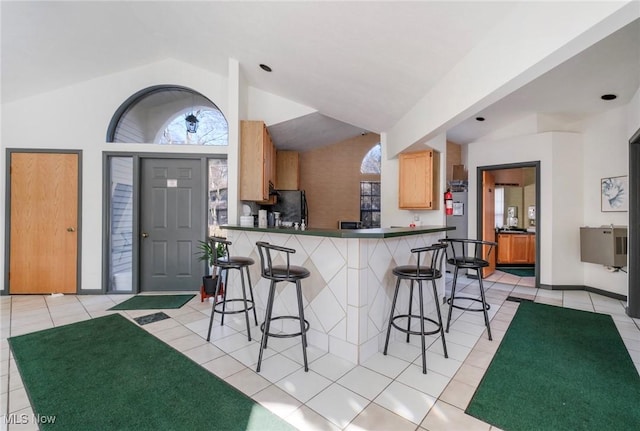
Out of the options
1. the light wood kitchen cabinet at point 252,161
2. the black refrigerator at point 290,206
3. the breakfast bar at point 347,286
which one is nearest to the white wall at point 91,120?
the light wood kitchen cabinet at point 252,161

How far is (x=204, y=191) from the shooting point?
14.2 feet

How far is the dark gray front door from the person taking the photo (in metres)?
4.33

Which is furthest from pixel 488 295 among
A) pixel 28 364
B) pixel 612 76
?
pixel 28 364

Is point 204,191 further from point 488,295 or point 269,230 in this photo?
point 488,295

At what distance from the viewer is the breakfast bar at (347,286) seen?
7.51ft

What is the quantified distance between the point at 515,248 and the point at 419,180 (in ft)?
13.3

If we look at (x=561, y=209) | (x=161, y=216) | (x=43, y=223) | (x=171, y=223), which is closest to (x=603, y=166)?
(x=561, y=209)

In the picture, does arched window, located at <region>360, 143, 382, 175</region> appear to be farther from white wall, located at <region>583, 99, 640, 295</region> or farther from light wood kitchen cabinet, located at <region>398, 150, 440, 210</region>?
white wall, located at <region>583, 99, 640, 295</region>

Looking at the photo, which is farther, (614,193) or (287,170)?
(287,170)

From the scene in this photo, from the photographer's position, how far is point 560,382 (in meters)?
2.02

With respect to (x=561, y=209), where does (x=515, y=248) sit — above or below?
below

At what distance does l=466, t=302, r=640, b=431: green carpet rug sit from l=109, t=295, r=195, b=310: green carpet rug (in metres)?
3.46

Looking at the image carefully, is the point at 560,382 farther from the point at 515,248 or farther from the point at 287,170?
the point at 515,248

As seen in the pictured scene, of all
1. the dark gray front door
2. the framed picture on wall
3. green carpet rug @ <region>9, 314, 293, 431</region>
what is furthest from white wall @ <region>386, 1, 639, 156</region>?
the dark gray front door
